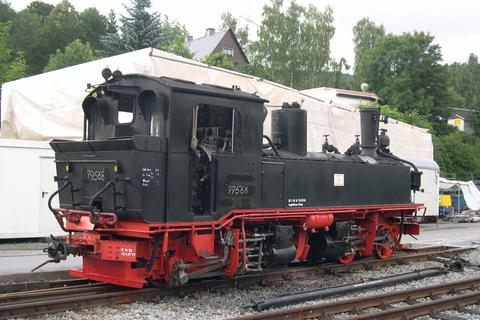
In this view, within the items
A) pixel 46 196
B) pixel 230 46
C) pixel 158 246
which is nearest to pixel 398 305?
pixel 158 246

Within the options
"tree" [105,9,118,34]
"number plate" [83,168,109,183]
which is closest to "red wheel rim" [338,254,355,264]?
"number plate" [83,168,109,183]

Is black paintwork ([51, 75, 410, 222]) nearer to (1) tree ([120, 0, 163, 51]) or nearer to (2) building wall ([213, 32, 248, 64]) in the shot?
(1) tree ([120, 0, 163, 51])

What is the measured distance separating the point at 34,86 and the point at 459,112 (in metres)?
83.9

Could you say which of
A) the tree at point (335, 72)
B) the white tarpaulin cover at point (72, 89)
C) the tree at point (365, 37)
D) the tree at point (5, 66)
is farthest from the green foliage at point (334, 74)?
the white tarpaulin cover at point (72, 89)

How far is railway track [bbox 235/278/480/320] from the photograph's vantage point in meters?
7.20

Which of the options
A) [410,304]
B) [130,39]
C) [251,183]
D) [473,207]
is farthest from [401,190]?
[473,207]

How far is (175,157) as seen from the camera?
753 cm

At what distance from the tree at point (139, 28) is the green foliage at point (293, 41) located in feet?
94.5

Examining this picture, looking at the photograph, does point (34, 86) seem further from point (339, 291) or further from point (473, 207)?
point (473, 207)

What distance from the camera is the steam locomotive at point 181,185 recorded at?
24.1 feet

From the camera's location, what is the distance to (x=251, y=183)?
8.55 m

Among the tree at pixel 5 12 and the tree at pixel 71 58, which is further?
the tree at pixel 5 12

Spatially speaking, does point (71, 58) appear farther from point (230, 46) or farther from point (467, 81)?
point (467, 81)

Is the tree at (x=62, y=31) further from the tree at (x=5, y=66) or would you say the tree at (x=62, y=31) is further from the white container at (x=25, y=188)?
the white container at (x=25, y=188)
